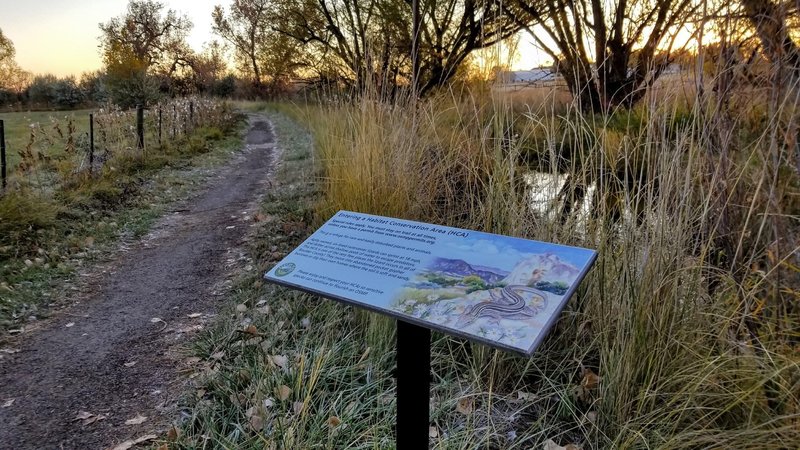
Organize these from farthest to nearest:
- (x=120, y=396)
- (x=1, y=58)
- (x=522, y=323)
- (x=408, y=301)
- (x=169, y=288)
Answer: (x=1, y=58) < (x=169, y=288) < (x=120, y=396) < (x=408, y=301) < (x=522, y=323)

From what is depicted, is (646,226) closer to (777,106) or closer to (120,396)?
(777,106)

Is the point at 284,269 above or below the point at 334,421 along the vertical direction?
above

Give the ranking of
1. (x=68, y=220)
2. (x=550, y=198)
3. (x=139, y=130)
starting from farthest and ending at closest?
(x=139, y=130)
(x=68, y=220)
(x=550, y=198)

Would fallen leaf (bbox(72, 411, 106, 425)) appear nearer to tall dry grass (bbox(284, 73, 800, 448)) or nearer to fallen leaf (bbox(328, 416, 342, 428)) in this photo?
fallen leaf (bbox(328, 416, 342, 428))

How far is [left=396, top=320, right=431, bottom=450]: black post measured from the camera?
4.79 feet

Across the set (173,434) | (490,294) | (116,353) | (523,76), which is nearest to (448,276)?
(490,294)

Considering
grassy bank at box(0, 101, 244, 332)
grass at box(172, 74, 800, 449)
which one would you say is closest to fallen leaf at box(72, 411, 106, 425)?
grass at box(172, 74, 800, 449)

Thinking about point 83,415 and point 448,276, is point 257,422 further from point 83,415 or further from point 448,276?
point 448,276

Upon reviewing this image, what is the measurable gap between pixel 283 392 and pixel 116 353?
4.45ft

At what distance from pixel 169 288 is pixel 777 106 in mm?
3846

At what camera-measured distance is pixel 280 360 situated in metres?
2.46

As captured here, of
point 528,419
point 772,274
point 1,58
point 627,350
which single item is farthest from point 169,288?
point 1,58

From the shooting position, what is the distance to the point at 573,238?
101 inches

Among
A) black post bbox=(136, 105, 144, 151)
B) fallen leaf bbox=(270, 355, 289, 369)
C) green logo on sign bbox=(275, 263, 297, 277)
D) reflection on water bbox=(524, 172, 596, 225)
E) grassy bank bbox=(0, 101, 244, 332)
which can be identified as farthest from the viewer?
black post bbox=(136, 105, 144, 151)
